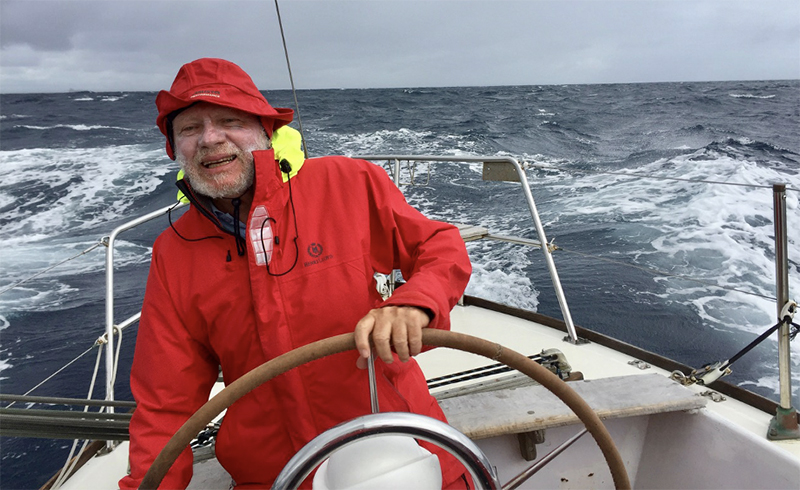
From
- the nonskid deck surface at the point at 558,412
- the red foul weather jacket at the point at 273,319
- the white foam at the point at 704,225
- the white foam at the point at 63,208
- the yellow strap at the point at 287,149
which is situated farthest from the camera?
the white foam at the point at 63,208

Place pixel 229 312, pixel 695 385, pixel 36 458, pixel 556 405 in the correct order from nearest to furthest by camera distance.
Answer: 1. pixel 229 312
2. pixel 556 405
3. pixel 695 385
4. pixel 36 458

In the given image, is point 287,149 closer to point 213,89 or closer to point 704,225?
point 213,89

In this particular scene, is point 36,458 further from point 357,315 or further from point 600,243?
point 600,243

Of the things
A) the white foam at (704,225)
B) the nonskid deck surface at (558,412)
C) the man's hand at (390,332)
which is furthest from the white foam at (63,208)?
the man's hand at (390,332)

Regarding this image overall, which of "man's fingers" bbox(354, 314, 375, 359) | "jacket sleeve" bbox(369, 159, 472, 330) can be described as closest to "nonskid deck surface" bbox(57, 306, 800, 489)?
"jacket sleeve" bbox(369, 159, 472, 330)

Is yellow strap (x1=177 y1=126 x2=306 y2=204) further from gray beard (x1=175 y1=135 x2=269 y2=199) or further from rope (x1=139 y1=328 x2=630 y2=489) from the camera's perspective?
rope (x1=139 y1=328 x2=630 y2=489)

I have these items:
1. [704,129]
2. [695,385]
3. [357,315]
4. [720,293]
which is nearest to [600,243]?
[720,293]

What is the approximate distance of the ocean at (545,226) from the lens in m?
4.47

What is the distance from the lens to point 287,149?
1212mm

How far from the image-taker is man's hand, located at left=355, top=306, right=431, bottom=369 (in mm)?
770

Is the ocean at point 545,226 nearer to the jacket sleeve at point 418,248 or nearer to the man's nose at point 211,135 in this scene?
the jacket sleeve at point 418,248

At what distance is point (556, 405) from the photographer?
4.60ft

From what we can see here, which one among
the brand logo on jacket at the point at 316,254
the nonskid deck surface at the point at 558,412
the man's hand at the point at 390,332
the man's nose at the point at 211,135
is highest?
the man's nose at the point at 211,135

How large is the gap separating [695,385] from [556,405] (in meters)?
0.65
